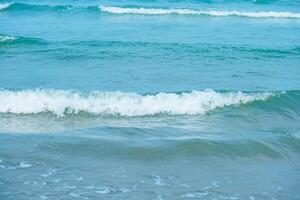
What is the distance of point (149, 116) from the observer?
1129 cm

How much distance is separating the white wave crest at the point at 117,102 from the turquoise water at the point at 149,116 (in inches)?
1.1

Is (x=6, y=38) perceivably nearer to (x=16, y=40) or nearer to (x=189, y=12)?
(x=16, y=40)

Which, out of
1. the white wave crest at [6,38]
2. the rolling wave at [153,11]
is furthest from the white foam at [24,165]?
the rolling wave at [153,11]

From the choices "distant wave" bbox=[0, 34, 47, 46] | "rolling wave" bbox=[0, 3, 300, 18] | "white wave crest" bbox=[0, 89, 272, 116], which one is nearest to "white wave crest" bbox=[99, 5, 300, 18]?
"rolling wave" bbox=[0, 3, 300, 18]

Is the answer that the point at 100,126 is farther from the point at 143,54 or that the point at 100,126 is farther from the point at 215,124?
the point at 143,54

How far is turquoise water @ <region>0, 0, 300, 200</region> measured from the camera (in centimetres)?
768

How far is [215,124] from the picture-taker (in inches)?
425

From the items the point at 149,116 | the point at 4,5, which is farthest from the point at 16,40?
the point at 4,5

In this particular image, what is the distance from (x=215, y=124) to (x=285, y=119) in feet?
5.83

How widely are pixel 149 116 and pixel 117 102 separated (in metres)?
1.06

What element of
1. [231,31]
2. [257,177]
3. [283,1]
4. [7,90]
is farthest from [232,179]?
[283,1]

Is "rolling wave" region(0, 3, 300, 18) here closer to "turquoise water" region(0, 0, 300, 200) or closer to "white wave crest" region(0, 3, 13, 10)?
"white wave crest" region(0, 3, 13, 10)

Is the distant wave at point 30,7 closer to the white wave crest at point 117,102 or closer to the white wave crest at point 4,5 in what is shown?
the white wave crest at point 4,5

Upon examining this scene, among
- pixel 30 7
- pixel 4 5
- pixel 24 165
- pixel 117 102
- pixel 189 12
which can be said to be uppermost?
pixel 4 5
